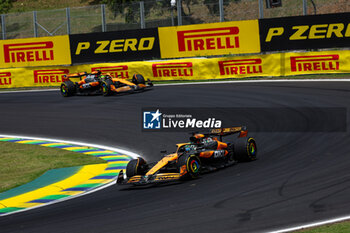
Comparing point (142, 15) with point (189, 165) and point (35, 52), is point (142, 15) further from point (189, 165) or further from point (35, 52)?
point (189, 165)

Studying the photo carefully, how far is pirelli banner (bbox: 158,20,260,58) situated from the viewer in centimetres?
2548

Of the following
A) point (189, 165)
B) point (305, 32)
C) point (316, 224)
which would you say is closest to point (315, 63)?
point (305, 32)

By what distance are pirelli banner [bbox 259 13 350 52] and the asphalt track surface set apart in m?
5.59

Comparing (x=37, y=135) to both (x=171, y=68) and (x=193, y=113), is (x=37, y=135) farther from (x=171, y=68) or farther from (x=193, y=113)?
(x=171, y=68)

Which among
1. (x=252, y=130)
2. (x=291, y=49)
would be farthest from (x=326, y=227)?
(x=291, y=49)

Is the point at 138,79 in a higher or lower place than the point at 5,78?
lower

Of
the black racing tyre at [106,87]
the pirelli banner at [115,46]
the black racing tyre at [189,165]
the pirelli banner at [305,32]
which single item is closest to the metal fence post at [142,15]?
the pirelli banner at [115,46]

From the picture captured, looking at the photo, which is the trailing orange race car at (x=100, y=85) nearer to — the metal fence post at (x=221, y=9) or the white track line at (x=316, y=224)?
the metal fence post at (x=221, y=9)

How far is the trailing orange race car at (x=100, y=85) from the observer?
23906mm

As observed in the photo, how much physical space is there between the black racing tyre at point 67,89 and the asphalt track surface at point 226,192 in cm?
546

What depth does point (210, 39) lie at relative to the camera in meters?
26.2

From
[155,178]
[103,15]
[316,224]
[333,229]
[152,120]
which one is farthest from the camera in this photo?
[103,15]

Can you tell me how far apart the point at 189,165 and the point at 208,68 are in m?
14.8

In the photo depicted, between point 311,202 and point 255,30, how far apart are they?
679 inches
